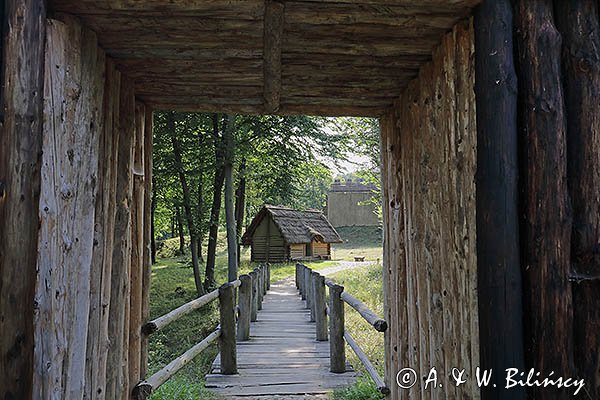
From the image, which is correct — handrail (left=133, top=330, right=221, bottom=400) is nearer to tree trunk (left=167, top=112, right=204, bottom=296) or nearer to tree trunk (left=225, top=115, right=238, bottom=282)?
tree trunk (left=225, top=115, right=238, bottom=282)

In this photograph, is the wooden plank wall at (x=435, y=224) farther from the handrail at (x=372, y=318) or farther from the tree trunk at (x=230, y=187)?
the tree trunk at (x=230, y=187)

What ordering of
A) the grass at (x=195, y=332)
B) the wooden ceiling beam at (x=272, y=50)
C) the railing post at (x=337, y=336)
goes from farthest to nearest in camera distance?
the railing post at (x=337, y=336) < the grass at (x=195, y=332) < the wooden ceiling beam at (x=272, y=50)

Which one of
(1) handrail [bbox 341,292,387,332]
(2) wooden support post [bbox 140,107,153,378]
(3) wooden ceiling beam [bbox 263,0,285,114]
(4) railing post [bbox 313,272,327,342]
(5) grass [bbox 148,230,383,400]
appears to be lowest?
(5) grass [bbox 148,230,383,400]

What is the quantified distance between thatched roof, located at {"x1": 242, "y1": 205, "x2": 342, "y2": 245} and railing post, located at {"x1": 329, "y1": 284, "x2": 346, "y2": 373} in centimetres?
1578

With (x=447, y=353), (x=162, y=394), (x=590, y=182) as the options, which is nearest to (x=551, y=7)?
(x=590, y=182)

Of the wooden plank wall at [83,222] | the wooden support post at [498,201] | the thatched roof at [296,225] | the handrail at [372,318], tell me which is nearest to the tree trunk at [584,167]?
the wooden support post at [498,201]

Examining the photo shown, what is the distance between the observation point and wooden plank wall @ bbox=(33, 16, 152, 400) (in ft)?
7.02

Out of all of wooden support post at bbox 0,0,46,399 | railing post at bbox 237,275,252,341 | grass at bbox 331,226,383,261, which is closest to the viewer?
wooden support post at bbox 0,0,46,399

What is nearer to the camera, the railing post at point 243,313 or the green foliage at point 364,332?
the green foliage at point 364,332

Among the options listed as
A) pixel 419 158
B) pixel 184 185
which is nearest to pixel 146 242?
pixel 419 158

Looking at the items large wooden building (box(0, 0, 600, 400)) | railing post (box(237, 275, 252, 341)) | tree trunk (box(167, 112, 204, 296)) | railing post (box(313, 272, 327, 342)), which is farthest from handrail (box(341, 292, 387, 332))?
tree trunk (box(167, 112, 204, 296))

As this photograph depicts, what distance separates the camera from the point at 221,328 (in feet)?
18.3

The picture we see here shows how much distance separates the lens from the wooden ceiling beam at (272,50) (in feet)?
7.37

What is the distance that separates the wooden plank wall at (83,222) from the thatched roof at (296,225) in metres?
18.3
